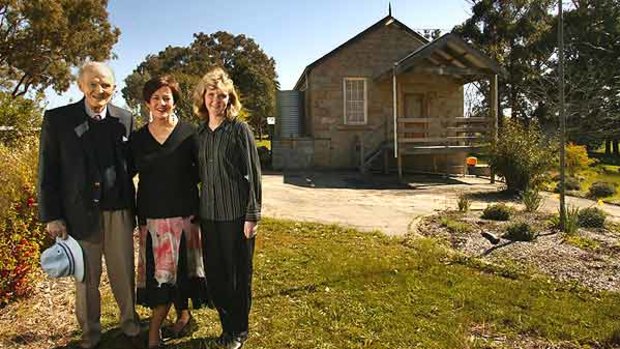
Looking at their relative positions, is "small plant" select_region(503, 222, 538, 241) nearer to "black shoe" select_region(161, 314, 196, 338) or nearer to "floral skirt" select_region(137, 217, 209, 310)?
"black shoe" select_region(161, 314, 196, 338)

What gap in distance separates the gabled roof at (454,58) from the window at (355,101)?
1.87m

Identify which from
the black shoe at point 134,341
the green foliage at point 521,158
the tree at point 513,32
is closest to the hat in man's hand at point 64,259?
the black shoe at point 134,341

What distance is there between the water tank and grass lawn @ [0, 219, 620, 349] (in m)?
14.0

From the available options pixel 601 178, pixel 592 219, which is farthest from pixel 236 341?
pixel 601 178

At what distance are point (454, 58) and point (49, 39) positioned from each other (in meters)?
22.0

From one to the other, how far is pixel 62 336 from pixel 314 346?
77.3 inches

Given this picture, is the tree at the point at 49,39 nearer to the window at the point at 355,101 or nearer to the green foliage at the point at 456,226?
the window at the point at 355,101

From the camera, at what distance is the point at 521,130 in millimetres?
11633

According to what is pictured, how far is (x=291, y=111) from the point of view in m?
19.6

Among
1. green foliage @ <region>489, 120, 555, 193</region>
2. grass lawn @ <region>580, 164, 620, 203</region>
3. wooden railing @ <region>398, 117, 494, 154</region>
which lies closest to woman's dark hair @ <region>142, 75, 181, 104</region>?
green foliage @ <region>489, 120, 555, 193</region>

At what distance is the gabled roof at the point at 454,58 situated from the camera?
1457 centimetres

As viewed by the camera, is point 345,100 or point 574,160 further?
point 345,100

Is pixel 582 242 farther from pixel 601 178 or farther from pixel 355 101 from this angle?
pixel 601 178

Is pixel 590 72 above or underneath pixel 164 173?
above
